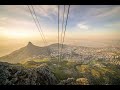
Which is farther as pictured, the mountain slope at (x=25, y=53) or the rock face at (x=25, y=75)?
the mountain slope at (x=25, y=53)

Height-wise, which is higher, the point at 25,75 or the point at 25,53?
the point at 25,53

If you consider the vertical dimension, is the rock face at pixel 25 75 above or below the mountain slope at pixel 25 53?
below

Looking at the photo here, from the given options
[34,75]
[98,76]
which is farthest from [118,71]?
[34,75]

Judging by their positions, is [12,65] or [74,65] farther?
[74,65]

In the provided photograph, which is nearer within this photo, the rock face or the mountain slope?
the rock face

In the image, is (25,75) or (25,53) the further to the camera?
(25,53)

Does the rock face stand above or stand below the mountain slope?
below
